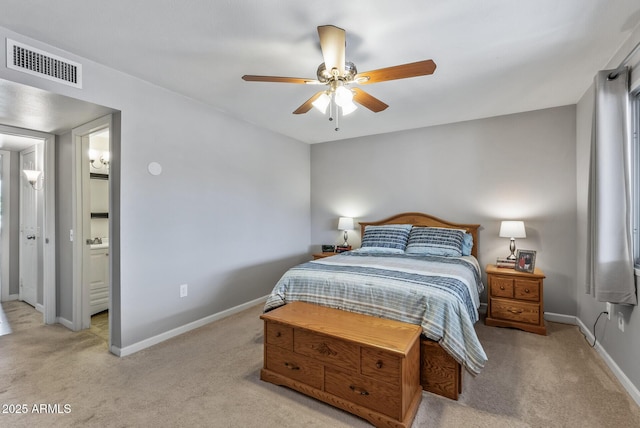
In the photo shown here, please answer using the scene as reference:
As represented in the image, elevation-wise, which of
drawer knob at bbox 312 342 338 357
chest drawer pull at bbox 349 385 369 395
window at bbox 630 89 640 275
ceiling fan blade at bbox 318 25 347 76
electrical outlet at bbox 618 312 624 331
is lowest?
chest drawer pull at bbox 349 385 369 395

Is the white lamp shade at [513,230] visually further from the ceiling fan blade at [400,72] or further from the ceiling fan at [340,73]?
the ceiling fan blade at [400,72]

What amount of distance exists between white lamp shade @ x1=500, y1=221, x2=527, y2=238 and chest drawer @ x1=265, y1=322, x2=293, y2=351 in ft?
8.69

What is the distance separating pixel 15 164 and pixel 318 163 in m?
4.29

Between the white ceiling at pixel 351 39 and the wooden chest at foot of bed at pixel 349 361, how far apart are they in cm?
193

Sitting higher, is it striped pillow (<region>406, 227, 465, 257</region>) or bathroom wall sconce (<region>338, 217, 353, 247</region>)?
bathroom wall sconce (<region>338, 217, 353, 247</region>)

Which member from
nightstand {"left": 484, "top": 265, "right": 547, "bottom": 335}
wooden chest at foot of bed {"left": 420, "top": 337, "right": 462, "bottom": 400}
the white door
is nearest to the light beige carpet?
wooden chest at foot of bed {"left": 420, "top": 337, "right": 462, "bottom": 400}

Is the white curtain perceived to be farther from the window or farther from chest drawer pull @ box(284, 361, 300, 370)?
chest drawer pull @ box(284, 361, 300, 370)

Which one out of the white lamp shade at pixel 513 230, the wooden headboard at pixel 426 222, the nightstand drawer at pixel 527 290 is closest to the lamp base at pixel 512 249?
the white lamp shade at pixel 513 230

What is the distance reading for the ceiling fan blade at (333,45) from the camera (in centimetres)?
164

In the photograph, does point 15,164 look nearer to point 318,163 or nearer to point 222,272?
point 222,272

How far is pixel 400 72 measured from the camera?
1859 mm

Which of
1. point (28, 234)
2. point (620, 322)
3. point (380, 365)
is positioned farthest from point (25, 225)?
point (620, 322)

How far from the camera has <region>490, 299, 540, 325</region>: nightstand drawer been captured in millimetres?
3020

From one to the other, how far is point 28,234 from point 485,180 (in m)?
6.03
